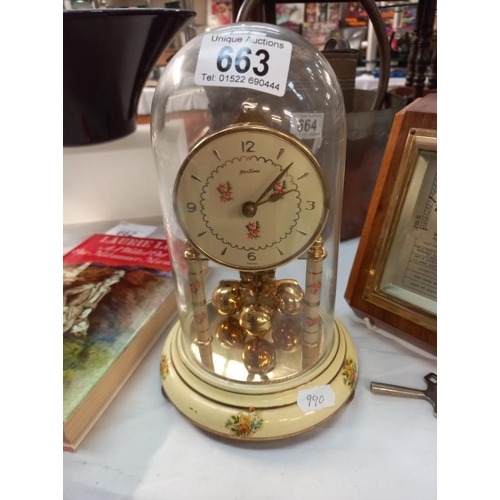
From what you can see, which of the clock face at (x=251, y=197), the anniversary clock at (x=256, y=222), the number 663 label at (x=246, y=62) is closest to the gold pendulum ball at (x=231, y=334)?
the anniversary clock at (x=256, y=222)

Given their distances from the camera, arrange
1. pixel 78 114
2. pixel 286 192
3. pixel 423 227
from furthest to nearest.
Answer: pixel 78 114, pixel 423 227, pixel 286 192

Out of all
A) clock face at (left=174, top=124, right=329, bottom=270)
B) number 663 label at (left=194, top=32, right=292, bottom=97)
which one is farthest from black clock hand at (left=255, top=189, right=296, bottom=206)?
number 663 label at (left=194, top=32, right=292, bottom=97)

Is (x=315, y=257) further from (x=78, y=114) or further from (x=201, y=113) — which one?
(x=78, y=114)

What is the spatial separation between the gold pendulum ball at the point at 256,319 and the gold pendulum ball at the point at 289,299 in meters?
0.02

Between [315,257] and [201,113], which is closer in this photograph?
[315,257]

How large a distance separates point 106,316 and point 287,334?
0.25 meters

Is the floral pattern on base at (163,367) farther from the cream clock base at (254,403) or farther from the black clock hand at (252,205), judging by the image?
the black clock hand at (252,205)

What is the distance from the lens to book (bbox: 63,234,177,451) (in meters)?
0.46

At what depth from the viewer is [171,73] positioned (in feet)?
1.54

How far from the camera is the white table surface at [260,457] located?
15.4 inches

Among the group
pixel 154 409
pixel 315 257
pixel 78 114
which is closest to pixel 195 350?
pixel 154 409

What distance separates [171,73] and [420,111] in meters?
0.29

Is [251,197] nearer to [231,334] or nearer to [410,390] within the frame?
[231,334]

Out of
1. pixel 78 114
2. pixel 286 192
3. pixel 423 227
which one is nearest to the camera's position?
pixel 286 192
